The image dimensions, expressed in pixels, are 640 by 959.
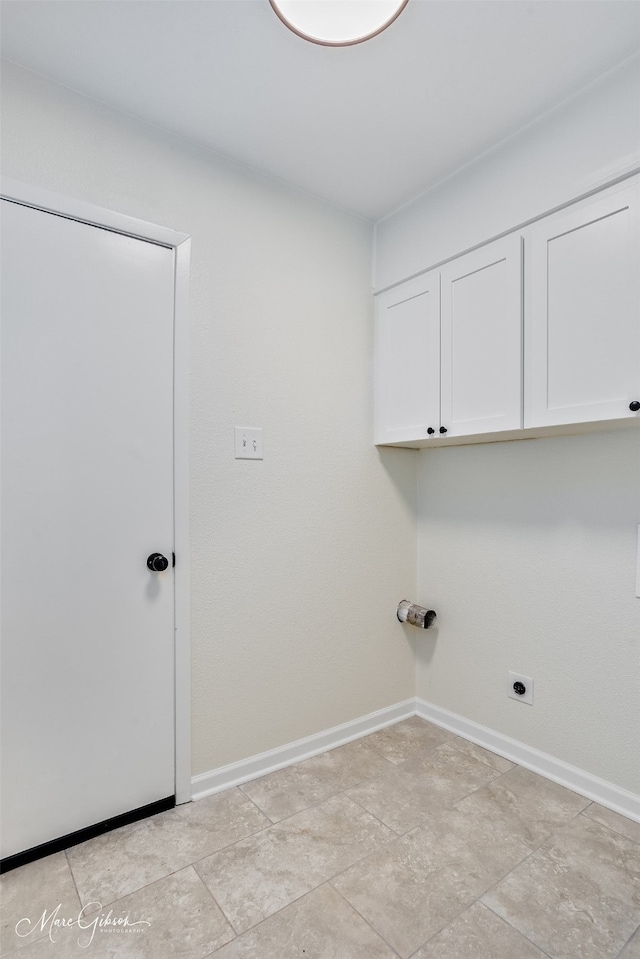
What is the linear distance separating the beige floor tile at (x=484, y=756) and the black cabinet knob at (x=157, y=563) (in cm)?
149

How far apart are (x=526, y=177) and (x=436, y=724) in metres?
2.33

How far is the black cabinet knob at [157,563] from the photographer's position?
1.72 m

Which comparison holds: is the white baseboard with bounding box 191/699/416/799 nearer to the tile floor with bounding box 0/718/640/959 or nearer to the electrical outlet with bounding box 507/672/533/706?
the tile floor with bounding box 0/718/640/959

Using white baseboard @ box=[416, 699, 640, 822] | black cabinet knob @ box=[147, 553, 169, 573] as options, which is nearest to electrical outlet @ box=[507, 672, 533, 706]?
white baseboard @ box=[416, 699, 640, 822]

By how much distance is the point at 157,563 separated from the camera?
172 centimetres

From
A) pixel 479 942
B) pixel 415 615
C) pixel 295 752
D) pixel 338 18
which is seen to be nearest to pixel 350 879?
pixel 479 942

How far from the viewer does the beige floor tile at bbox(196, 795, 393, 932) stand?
135cm

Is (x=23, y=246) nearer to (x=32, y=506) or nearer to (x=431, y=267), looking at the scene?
(x=32, y=506)

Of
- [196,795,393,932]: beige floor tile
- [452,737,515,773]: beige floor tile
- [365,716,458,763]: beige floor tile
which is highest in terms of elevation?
[196,795,393,932]: beige floor tile

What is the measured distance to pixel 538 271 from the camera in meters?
1.74

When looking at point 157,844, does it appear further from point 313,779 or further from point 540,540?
point 540,540

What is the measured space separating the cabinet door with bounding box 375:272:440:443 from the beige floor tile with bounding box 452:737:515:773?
1.35 meters

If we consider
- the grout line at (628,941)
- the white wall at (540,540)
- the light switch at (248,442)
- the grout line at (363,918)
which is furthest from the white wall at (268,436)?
the grout line at (628,941)

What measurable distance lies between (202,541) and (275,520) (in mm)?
324
